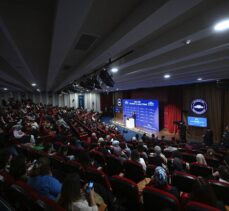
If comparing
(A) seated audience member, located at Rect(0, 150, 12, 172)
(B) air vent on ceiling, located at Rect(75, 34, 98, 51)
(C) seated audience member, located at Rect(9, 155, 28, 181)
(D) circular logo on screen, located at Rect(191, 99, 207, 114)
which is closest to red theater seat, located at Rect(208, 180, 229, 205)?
(C) seated audience member, located at Rect(9, 155, 28, 181)

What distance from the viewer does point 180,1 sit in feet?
5.91

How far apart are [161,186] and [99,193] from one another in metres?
0.88

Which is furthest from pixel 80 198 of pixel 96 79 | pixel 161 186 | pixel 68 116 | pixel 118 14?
pixel 68 116

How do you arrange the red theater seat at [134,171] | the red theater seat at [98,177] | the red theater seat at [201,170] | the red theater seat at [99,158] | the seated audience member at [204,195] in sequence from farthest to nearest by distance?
the red theater seat at [99,158] < the red theater seat at [201,170] < the red theater seat at [134,171] < the red theater seat at [98,177] < the seated audience member at [204,195]

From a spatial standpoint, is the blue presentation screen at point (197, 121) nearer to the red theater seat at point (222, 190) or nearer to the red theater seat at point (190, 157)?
the red theater seat at point (190, 157)

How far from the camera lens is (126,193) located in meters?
2.55

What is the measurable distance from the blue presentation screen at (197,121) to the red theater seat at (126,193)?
10691mm

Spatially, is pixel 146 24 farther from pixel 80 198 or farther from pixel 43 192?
pixel 43 192

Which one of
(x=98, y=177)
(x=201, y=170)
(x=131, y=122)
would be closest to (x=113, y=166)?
(x=98, y=177)

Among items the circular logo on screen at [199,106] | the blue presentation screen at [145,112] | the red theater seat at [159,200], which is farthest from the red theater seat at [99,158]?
the blue presentation screen at [145,112]

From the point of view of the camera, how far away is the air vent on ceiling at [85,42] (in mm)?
3377

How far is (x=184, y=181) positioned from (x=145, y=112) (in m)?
12.9

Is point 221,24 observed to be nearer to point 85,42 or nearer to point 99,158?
point 85,42

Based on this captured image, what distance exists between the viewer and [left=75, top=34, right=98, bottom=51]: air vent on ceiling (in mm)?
3377
